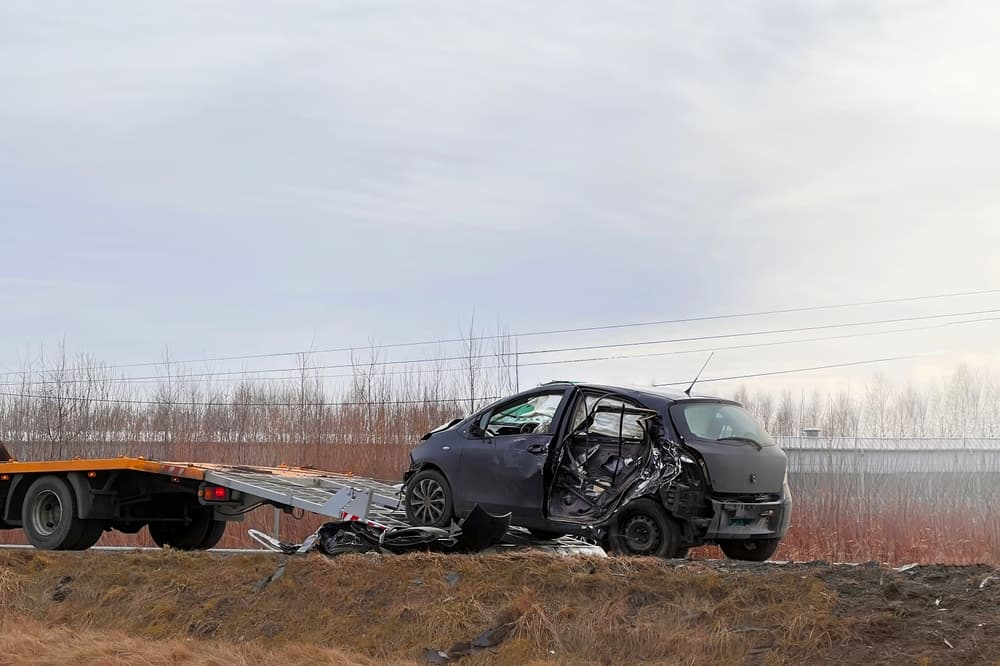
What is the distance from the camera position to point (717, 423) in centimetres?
1099

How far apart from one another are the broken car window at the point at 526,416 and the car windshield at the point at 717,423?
130 centimetres

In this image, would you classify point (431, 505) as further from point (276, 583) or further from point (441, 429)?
point (276, 583)

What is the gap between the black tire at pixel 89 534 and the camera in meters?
13.5

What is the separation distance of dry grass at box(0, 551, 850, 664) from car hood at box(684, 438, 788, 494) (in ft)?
7.29

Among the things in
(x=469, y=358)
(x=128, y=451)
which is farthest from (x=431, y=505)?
(x=128, y=451)

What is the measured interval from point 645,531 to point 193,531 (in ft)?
23.1

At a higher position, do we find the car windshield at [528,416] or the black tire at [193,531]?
the car windshield at [528,416]

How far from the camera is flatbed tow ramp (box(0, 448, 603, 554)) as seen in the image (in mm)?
11766

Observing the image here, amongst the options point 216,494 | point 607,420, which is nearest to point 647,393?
point 607,420

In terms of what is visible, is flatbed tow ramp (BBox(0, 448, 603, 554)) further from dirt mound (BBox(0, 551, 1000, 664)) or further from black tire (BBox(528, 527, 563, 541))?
dirt mound (BBox(0, 551, 1000, 664))

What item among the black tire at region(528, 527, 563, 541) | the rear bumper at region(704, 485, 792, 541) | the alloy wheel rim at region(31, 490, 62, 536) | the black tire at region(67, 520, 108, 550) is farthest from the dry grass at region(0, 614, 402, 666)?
the alloy wheel rim at region(31, 490, 62, 536)

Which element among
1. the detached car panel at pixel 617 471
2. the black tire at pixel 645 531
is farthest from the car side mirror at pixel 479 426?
the black tire at pixel 645 531

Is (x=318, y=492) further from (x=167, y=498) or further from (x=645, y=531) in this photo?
(x=645, y=531)

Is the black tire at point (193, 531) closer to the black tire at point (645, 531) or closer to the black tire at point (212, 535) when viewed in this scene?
the black tire at point (212, 535)
